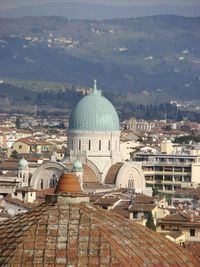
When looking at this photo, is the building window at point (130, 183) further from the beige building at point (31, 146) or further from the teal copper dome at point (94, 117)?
the beige building at point (31, 146)

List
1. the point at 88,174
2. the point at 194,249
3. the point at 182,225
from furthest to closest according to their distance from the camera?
the point at 88,174 → the point at 182,225 → the point at 194,249

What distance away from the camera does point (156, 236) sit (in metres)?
10.4

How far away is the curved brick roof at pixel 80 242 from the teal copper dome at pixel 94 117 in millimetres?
43442

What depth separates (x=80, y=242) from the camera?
9.68 m

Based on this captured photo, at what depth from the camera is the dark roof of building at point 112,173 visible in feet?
173

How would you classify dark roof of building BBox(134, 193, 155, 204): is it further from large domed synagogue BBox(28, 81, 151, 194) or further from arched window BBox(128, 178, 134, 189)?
arched window BBox(128, 178, 134, 189)

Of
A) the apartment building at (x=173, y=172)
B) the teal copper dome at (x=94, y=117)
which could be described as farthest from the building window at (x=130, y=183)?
the apartment building at (x=173, y=172)

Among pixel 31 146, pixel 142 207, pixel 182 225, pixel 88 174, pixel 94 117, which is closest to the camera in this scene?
pixel 182 225

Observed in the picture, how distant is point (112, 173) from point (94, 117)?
250 cm

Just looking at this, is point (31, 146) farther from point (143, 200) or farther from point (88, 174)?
point (143, 200)

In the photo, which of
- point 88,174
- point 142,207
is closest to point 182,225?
point 142,207

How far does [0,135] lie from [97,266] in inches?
3921

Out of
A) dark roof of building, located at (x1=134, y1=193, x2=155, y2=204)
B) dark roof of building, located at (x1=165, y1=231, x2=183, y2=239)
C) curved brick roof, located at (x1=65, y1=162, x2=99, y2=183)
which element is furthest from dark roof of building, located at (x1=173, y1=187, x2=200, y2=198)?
dark roof of building, located at (x1=165, y1=231, x2=183, y2=239)

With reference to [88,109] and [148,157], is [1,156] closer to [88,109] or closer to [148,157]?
[148,157]
